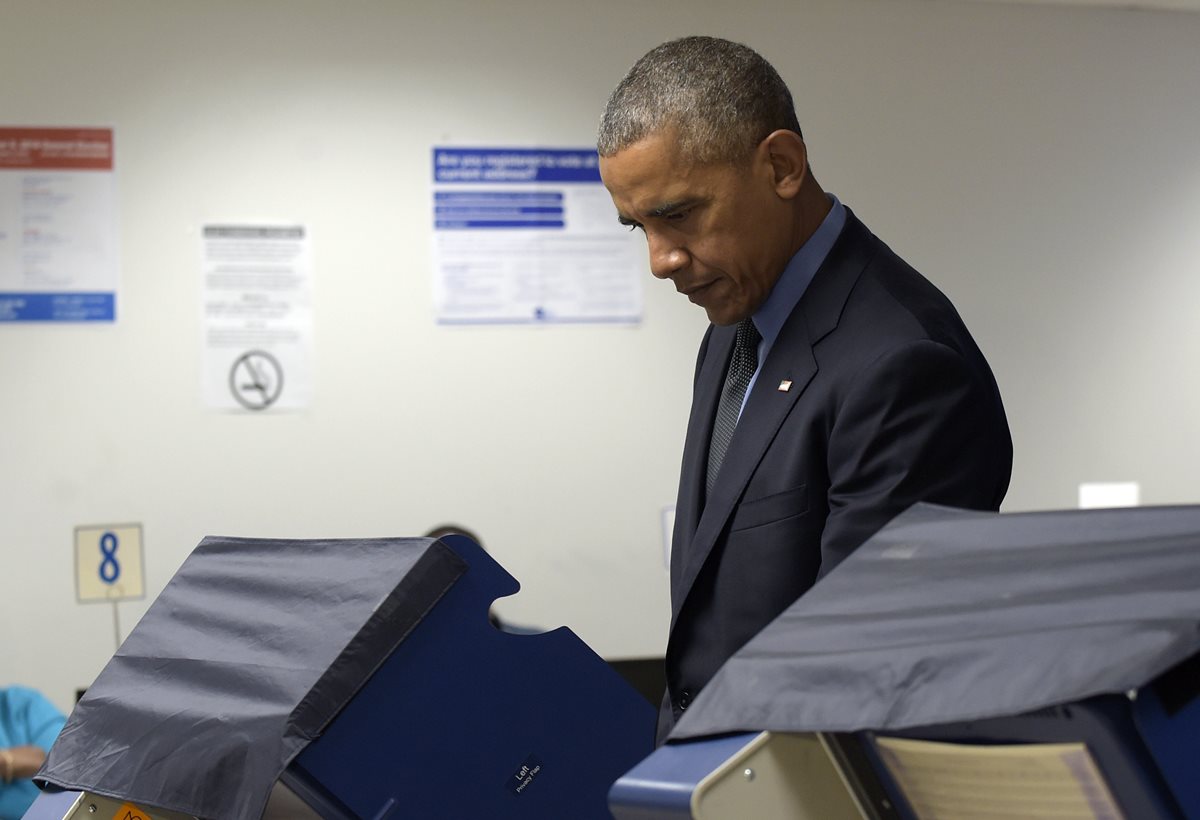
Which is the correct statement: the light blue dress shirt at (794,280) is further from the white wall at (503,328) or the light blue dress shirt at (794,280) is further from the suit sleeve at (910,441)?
the white wall at (503,328)

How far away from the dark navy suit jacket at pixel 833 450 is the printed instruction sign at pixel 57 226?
235cm

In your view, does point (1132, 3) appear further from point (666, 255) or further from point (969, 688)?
point (969, 688)

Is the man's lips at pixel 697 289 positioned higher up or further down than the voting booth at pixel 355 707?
higher up

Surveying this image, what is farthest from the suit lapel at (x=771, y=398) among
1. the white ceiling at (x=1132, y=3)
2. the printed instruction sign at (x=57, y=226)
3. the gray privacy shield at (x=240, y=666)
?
the white ceiling at (x=1132, y=3)

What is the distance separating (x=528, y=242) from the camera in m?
3.46

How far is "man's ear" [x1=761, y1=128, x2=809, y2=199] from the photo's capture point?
1281 mm

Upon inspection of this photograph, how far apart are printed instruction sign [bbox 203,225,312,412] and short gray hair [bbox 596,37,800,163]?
217 cm

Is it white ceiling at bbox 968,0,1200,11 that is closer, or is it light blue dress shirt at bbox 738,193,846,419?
light blue dress shirt at bbox 738,193,846,419

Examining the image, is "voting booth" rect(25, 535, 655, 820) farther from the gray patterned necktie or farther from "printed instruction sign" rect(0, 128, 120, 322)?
"printed instruction sign" rect(0, 128, 120, 322)

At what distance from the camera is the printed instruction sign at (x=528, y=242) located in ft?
11.2

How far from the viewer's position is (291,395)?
3326mm

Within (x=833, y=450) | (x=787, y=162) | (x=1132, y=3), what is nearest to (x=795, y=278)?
(x=787, y=162)

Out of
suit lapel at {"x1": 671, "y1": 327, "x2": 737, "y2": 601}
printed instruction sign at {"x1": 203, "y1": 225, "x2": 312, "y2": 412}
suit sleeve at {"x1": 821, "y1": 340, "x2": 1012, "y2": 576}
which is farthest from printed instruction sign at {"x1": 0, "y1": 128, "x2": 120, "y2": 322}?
suit sleeve at {"x1": 821, "y1": 340, "x2": 1012, "y2": 576}

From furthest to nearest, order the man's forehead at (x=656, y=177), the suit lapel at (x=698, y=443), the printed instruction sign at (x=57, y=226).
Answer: the printed instruction sign at (x=57, y=226), the suit lapel at (x=698, y=443), the man's forehead at (x=656, y=177)
